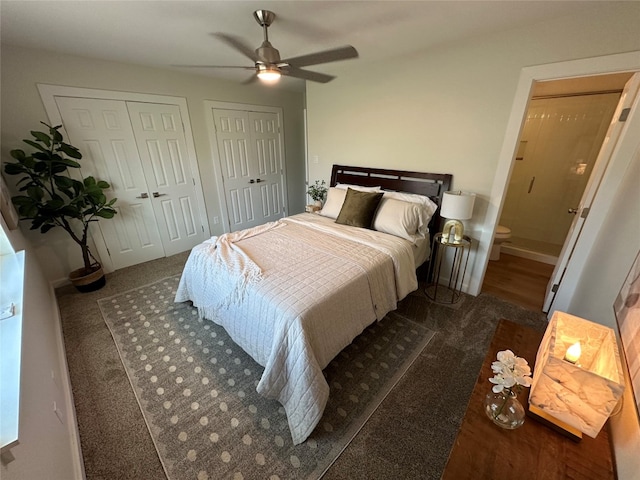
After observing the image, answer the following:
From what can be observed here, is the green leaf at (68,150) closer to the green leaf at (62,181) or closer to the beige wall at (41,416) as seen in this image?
the green leaf at (62,181)

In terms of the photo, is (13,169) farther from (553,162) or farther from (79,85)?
(553,162)

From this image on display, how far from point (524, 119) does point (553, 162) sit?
195cm

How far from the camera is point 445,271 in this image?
2.80m

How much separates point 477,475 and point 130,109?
4.03 meters

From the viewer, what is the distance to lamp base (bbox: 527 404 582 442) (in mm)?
793

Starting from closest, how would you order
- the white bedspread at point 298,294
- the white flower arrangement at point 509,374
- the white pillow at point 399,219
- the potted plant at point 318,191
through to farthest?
the white flower arrangement at point 509,374
the white bedspread at point 298,294
the white pillow at point 399,219
the potted plant at point 318,191

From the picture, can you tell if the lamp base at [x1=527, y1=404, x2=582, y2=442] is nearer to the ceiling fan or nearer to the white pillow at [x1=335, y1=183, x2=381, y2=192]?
the ceiling fan

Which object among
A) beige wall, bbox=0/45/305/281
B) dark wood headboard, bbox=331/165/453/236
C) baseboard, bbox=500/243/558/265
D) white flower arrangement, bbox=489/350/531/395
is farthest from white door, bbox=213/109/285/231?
white flower arrangement, bbox=489/350/531/395

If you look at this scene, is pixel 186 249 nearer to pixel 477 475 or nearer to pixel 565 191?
pixel 477 475

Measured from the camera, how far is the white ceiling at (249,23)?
5.31 feet

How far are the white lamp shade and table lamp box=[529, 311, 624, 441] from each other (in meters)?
1.40

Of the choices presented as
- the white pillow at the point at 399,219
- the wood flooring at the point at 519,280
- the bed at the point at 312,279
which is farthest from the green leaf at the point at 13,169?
the wood flooring at the point at 519,280

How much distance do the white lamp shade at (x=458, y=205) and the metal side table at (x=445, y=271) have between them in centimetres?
30

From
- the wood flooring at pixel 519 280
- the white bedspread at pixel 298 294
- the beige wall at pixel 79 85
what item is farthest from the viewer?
the wood flooring at pixel 519 280
